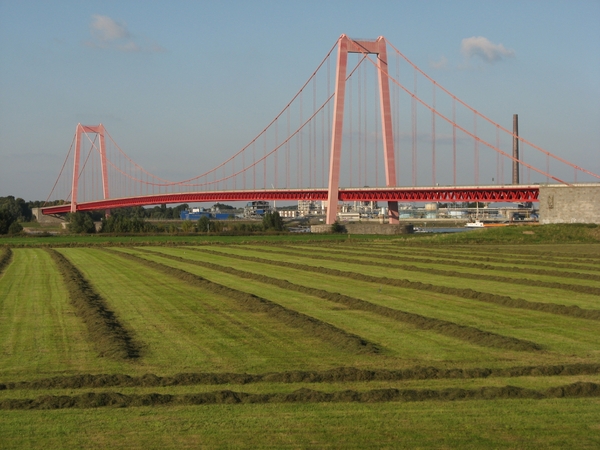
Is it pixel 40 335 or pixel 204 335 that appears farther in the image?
A: pixel 40 335

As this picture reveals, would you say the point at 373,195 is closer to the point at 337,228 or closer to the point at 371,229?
the point at 371,229

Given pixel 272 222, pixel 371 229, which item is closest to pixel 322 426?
pixel 371 229

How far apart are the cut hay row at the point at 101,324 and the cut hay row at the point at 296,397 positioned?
3.74 metres

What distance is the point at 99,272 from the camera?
43.6m

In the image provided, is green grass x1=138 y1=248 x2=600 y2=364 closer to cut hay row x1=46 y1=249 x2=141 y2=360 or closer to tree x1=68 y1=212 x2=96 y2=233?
cut hay row x1=46 y1=249 x2=141 y2=360

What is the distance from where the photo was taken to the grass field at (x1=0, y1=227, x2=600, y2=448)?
1216cm

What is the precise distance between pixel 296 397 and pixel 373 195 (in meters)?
111

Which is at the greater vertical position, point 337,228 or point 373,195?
point 373,195

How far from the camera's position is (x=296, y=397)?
14016 mm

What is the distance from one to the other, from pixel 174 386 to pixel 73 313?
11.3 m

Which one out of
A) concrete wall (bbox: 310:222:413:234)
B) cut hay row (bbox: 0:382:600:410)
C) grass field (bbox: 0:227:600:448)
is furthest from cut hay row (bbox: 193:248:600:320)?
concrete wall (bbox: 310:222:413:234)

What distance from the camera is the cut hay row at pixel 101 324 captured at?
18.4 m

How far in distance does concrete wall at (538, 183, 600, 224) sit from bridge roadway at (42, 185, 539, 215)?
8348 millimetres

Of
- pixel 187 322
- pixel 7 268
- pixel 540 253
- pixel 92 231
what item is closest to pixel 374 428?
pixel 187 322
